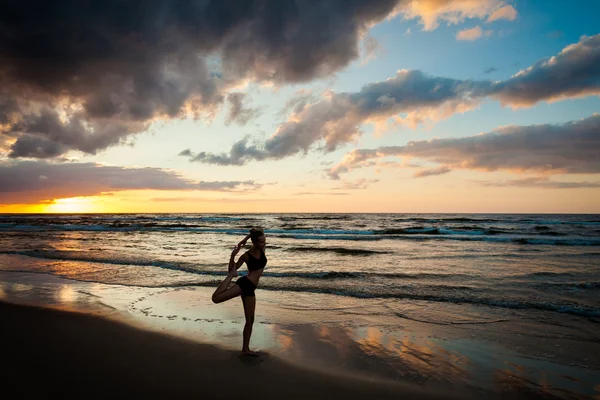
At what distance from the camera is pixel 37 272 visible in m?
13.0

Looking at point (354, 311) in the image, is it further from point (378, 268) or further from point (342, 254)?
point (342, 254)

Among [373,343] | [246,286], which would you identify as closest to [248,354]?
[246,286]

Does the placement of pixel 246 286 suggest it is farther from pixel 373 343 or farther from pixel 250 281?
pixel 373 343

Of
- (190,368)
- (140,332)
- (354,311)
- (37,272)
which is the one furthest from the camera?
(37,272)

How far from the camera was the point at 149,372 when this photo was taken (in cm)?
464

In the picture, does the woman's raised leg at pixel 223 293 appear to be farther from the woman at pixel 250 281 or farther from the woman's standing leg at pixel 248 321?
the woman's standing leg at pixel 248 321

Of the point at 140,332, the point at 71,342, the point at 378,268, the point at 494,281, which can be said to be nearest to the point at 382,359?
the point at 140,332

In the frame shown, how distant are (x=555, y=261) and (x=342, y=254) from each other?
10753 millimetres

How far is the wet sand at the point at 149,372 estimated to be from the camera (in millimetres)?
4105

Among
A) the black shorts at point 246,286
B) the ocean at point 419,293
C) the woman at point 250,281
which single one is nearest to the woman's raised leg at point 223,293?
the woman at point 250,281

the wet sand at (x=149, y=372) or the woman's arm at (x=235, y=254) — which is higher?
the woman's arm at (x=235, y=254)

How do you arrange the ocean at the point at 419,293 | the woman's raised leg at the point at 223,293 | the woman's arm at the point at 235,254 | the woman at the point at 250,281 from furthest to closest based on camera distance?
→ 1. the ocean at the point at 419,293
2. the woman at the point at 250,281
3. the woman's raised leg at the point at 223,293
4. the woman's arm at the point at 235,254

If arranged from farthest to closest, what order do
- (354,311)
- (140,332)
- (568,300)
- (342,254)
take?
(342,254) → (568,300) → (354,311) → (140,332)

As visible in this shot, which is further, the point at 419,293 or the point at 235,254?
the point at 419,293
